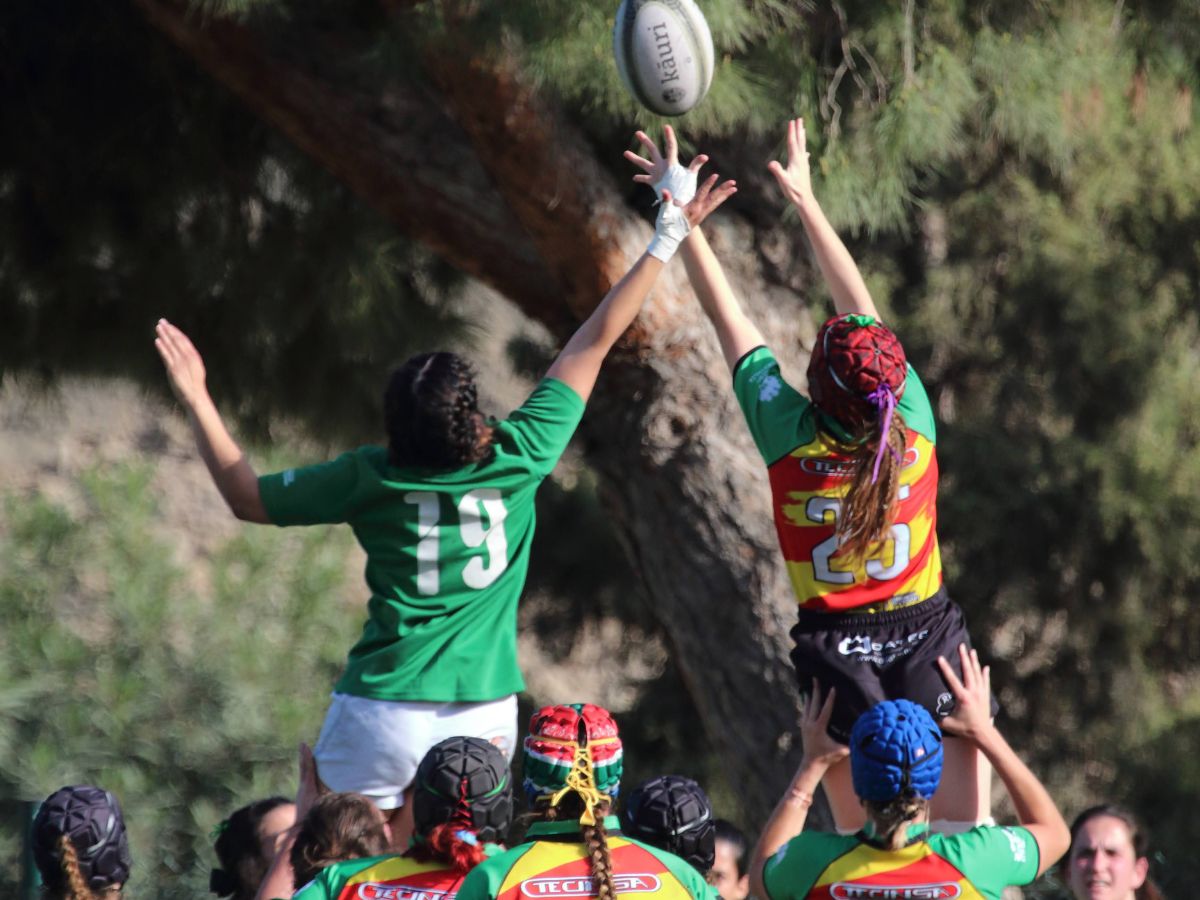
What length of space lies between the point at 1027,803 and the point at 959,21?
2.91 m

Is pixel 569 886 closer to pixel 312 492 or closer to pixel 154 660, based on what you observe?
pixel 312 492

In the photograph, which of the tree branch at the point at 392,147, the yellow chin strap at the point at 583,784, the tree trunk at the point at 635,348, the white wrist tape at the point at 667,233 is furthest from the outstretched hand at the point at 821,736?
the tree branch at the point at 392,147

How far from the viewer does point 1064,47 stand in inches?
212

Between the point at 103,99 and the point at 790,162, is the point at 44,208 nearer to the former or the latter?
the point at 103,99

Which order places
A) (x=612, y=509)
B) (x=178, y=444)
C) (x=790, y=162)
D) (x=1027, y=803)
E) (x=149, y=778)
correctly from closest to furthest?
1. (x=1027, y=803)
2. (x=790, y=162)
3. (x=612, y=509)
4. (x=149, y=778)
5. (x=178, y=444)

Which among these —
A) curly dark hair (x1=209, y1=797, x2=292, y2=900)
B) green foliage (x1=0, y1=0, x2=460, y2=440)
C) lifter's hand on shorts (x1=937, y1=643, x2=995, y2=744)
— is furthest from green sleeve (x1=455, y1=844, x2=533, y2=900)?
green foliage (x1=0, y1=0, x2=460, y2=440)

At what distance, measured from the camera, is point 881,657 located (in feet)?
10.8

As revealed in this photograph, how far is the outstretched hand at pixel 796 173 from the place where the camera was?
3758 millimetres

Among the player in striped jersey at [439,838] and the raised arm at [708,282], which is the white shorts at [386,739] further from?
the raised arm at [708,282]

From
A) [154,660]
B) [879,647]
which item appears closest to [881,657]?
[879,647]

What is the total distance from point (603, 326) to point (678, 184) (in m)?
0.38

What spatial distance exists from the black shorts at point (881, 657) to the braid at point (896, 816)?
47 cm

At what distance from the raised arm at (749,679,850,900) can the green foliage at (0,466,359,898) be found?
17.9 feet

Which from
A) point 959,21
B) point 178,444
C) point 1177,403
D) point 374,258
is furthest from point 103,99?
point 178,444
